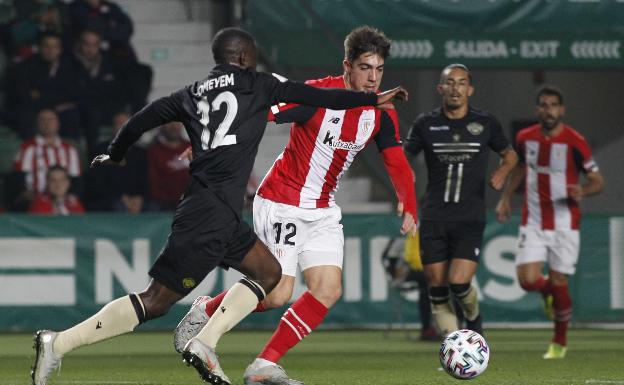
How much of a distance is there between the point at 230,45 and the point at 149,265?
7.46m

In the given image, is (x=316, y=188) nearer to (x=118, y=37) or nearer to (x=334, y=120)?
(x=334, y=120)

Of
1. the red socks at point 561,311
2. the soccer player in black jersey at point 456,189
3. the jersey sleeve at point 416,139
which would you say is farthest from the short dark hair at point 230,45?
Answer: the red socks at point 561,311

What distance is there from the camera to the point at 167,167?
1520cm

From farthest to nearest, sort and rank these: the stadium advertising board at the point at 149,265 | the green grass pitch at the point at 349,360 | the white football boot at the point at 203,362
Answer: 1. the stadium advertising board at the point at 149,265
2. the green grass pitch at the point at 349,360
3. the white football boot at the point at 203,362

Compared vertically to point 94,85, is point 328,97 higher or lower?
lower

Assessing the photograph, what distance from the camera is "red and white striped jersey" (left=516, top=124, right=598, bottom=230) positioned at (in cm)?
1159

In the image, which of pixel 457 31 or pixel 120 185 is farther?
pixel 457 31

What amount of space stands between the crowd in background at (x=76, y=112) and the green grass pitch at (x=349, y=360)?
200cm

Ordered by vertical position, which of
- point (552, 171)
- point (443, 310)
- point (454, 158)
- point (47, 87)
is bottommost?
point (443, 310)

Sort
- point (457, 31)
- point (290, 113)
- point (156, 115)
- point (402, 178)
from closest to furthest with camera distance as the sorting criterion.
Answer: point (156, 115)
point (290, 113)
point (402, 178)
point (457, 31)

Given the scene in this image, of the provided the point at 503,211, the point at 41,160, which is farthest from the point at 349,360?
the point at 41,160

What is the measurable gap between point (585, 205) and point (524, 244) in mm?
8147

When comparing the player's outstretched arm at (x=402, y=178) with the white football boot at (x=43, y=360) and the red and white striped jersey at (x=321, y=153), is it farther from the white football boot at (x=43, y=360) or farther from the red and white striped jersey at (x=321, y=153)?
the white football boot at (x=43, y=360)

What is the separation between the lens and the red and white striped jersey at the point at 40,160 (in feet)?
49.1
